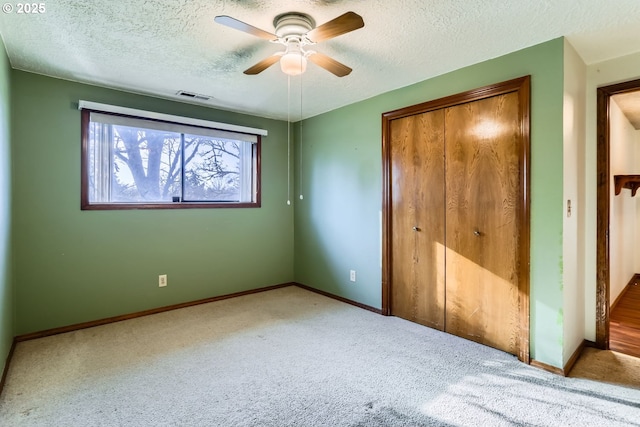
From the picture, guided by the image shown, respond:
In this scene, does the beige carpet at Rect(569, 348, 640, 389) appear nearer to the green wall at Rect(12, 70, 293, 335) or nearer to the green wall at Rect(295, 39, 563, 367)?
the green wall at Rect(295, 39, 563, 367)

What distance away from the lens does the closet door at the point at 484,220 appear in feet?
7.83

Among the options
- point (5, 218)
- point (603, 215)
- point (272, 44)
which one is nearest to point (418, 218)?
point (603, 215)

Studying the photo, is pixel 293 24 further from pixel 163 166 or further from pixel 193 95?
pixel 163 166

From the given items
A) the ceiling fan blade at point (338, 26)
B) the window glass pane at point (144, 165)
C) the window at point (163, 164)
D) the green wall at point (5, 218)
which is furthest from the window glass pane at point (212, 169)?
the ceiling fan blade at point (338, 26)

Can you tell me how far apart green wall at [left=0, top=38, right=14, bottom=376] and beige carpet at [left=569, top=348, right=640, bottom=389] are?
3.81m

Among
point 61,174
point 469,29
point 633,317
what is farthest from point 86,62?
point 633,317

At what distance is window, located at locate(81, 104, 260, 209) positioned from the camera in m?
3.05

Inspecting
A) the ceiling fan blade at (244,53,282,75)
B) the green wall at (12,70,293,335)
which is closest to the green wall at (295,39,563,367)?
the green wall at (12,70,293,335)

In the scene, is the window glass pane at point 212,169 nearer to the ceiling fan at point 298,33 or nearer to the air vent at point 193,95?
the air vent at point 193,95

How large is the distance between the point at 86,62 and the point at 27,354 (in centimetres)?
226

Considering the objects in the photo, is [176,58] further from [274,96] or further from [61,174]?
[61,174]

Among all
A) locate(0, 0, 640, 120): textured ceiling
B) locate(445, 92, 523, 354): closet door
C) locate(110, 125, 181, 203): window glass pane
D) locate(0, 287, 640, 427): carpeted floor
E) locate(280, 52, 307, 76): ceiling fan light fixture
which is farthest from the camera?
locate(110, 125, 181, 203): window glass pane

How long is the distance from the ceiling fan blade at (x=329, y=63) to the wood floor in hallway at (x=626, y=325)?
9.64 ft

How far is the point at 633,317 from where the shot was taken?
3199 millimetres
